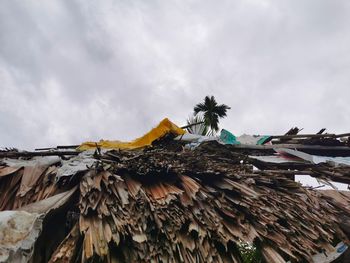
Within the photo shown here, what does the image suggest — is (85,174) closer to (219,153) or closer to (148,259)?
(148,259)

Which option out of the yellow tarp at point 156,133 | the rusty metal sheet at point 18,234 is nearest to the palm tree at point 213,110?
the yellow tarp at point 156,133

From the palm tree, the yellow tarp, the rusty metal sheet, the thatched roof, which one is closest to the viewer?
the rusty metal sheet

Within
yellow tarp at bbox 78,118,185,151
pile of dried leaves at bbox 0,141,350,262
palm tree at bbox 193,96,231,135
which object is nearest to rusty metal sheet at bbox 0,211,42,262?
pile of dried leaves at bbox 0,141,350,262

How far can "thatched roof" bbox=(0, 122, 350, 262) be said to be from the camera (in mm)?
2691

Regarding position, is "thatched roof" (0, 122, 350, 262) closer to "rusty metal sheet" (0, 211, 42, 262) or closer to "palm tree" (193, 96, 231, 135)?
"rusty metal sheet" (0, 211, 42, 262)

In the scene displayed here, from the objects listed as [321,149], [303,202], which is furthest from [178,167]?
[321,149]

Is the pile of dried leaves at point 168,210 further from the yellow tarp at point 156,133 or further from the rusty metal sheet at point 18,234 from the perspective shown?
the yellow tarp at point 156,133

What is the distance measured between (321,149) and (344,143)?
43 cm

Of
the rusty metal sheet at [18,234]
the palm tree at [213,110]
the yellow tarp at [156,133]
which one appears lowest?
the rusty metal sheet at [18,234]

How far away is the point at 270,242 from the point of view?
10.3 ft

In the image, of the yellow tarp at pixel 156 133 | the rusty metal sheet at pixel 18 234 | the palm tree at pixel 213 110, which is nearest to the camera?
the rusty metal sheet at pixel 18 234

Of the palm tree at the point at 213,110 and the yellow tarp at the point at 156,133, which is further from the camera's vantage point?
the palm tree at the point at 213,110

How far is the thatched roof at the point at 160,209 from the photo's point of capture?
8.83 feet

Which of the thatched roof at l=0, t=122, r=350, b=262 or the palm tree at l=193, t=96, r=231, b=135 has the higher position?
the palm tree at l=193, t=96, r=231, b=135
